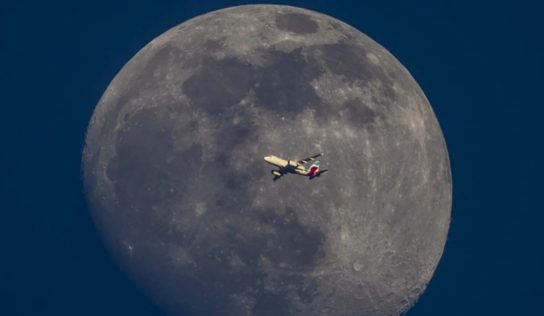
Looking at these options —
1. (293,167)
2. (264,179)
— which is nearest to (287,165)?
(293,167)

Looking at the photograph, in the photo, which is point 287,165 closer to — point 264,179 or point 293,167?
point 293,167

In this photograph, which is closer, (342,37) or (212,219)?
(212,219)

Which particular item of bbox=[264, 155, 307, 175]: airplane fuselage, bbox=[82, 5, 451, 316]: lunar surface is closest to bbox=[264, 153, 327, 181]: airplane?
bbox=[264, 155, 307, 175]: airplane fuselage

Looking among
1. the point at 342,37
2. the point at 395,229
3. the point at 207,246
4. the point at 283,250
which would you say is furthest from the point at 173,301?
the point at 342,37

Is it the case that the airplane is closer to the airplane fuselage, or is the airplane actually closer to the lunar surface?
the airplane fuselage

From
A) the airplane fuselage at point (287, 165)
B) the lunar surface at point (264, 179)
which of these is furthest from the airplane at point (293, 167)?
the lunar surface at point (264, 179)

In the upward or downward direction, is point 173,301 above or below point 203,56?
below

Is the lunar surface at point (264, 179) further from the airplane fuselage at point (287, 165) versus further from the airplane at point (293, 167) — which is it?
the airplane fuselage at point (287, 165)

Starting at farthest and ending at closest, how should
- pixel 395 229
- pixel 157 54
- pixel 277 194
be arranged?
pixel 157 54, pixel 395 229, pixel 277 194

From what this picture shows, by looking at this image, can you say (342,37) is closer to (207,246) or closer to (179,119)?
(179,119)
